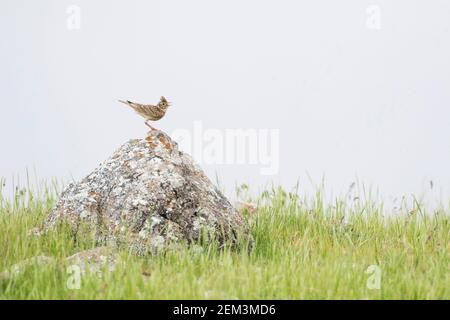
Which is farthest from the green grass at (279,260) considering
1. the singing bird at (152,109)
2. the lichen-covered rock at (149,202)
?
the singing bird at (152,109)

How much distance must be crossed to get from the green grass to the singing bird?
156cm

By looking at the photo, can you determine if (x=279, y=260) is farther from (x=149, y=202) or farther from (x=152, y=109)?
(x=152, y=109)

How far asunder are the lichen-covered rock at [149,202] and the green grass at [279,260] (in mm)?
231

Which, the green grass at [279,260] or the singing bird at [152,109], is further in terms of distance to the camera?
the singing bird at [152,109]

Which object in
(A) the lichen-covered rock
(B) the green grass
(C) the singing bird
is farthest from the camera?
(C) the singing bird

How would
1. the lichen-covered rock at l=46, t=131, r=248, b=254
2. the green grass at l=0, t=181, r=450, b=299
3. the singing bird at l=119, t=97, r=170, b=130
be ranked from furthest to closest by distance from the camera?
the singing bird at l=119, t=97, r=170, b=130, the lichen-covered rock at l=46, t=131, r=248, b=254, the green grass at l=0, t=181, r=450, b=299

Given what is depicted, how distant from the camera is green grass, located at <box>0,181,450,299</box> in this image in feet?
21.7

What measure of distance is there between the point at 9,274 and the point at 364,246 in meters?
4.11

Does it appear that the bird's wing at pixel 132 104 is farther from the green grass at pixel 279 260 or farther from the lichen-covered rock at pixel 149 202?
the green grass at pixel 279 260

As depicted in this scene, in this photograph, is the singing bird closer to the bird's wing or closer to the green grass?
the bird's wing

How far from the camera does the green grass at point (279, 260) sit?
21.7ft

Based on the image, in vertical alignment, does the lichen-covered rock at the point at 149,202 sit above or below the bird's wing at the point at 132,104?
below

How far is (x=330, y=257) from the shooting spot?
8.21 m

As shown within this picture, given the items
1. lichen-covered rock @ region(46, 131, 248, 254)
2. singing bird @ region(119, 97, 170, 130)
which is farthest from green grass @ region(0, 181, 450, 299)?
singing bird @ region(119, 97, 170, 130)
